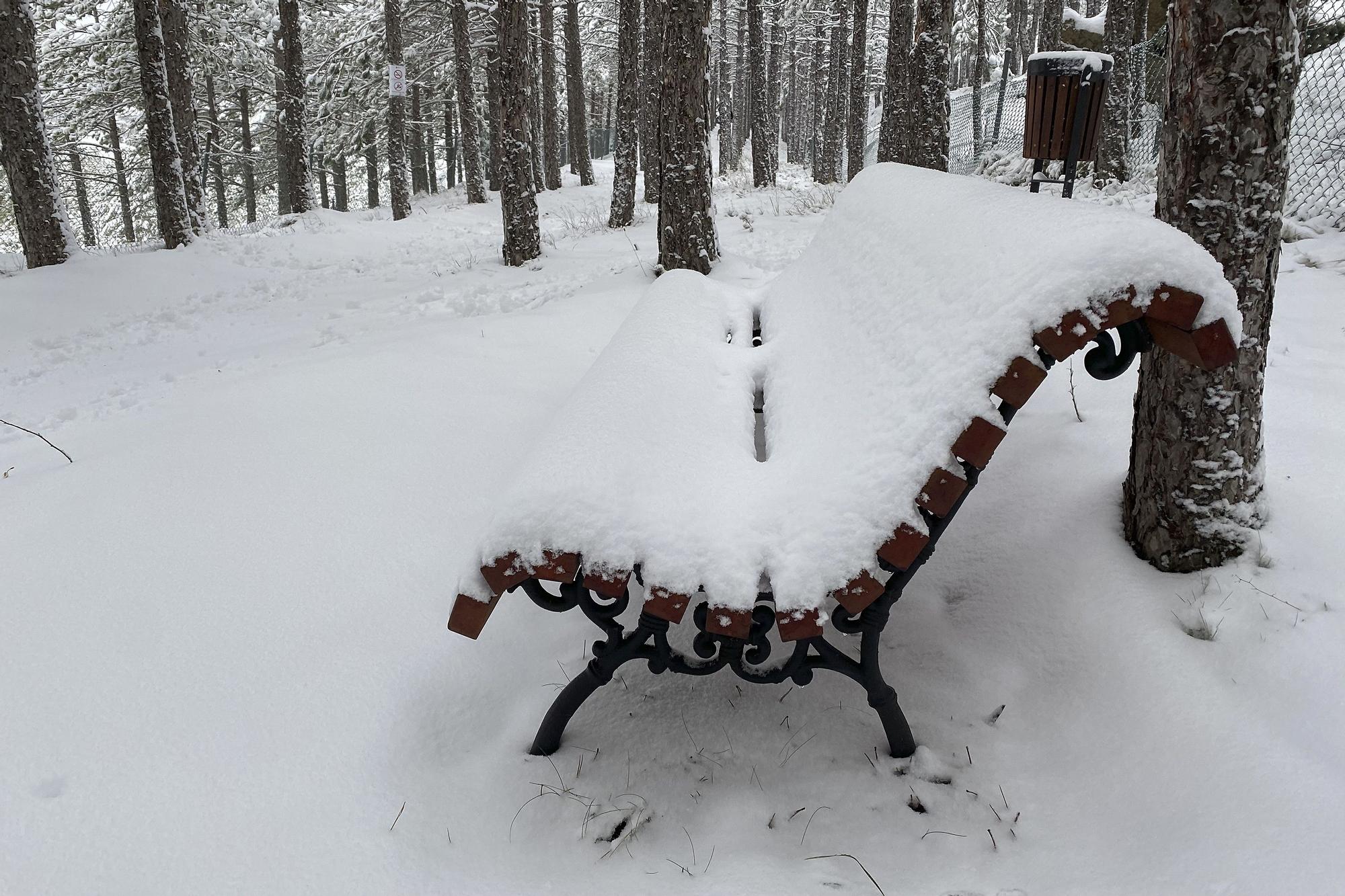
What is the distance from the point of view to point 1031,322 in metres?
1.37

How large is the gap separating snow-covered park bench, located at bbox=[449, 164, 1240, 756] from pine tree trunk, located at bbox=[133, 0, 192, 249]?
987cm

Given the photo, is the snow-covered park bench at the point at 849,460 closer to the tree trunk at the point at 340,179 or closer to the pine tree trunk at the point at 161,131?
the pine tree trunk at the point at 161,131

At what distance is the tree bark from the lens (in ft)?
25.0

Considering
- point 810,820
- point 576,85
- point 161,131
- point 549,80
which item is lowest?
point 810,820

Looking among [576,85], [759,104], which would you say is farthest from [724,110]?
[576,85]

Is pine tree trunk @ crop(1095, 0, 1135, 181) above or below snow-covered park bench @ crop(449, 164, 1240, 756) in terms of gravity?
above

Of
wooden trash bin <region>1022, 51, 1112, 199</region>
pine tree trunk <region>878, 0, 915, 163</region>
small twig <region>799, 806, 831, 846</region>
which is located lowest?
small twig <region>799, 806, 831, 846</region>

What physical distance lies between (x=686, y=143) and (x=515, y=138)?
104 inches

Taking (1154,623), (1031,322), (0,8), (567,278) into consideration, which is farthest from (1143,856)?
(0,8)

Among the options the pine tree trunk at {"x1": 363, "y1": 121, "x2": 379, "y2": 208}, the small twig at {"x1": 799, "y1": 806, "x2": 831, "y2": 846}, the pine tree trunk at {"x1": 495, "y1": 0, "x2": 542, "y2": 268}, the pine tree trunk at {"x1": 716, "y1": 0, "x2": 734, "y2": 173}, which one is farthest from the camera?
the pine tree trunk at {"x1": 363, "y1": 121, "x2": 379, "y2": 208}

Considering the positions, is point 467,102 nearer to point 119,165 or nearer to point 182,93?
point 182,93

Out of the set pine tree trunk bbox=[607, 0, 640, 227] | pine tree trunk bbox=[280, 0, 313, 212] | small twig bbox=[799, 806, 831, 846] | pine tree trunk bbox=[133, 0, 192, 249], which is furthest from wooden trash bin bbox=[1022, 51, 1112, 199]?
pine tree trunk bbox=[280, 0, 313, 212]

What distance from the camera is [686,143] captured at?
6.04 m

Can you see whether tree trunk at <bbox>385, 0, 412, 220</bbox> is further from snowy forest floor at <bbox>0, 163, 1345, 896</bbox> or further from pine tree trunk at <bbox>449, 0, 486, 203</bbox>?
snowy forest floor at <bbox>0, 163, 1345, 896</bbox>
